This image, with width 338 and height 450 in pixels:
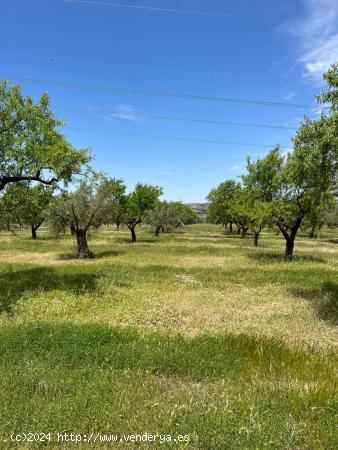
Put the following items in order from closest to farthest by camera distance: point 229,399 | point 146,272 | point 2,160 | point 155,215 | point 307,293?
point 229,399 → point 2,160 → point 307,293 → point 146,272 → point 155,215

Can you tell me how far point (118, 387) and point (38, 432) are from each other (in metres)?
2.04

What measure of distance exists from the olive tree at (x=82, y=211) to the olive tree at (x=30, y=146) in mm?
18688

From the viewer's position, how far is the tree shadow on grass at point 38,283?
1775 centimetres

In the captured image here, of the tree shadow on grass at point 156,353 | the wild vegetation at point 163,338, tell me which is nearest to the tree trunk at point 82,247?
the wild vegetation at point 163,338

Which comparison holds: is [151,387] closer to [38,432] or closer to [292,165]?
[38,432]

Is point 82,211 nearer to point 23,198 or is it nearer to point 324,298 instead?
point 23,198

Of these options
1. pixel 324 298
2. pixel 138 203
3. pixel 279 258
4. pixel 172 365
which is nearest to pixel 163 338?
pixel 172 365

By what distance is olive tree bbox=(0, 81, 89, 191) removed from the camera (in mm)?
19188

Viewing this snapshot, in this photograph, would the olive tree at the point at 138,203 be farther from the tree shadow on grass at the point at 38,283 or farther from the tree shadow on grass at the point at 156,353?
the tree shadow on grass at the point at 156,353

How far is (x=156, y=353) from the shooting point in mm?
10133

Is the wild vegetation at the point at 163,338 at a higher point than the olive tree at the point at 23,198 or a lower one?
lower

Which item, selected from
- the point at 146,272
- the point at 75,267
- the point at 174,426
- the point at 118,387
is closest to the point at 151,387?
the point at 118,387

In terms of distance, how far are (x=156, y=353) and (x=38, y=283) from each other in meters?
13.4

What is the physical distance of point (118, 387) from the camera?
7949 mm
